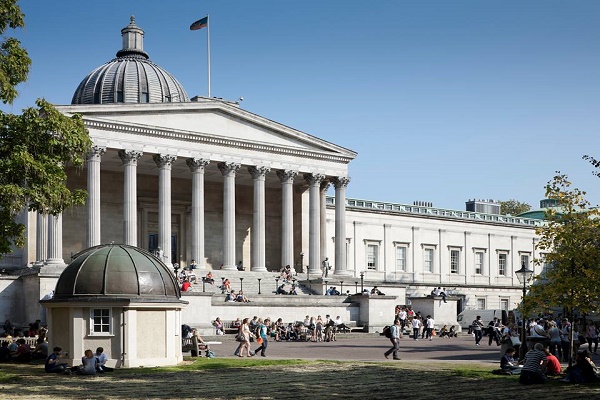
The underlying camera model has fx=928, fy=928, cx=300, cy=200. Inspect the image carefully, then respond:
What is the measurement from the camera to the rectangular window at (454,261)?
92875mm

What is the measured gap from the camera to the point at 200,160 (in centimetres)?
6606

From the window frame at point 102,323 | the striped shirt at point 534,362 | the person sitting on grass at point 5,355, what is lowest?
the person sitting on grass at point 5,355

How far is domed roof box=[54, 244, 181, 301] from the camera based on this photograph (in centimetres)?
3206

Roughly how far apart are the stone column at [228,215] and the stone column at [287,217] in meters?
4.49

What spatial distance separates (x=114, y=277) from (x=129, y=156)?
A: 3124 centimetres

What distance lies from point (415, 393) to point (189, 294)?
27.8m

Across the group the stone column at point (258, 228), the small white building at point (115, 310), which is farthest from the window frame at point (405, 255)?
the small white building at point (115, 310)

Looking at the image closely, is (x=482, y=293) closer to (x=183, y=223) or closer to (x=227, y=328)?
(x=183, y=223)

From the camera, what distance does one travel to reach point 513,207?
422 ft

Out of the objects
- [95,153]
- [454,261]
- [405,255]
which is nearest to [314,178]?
[95,153]

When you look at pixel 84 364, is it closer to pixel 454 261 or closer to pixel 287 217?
pixel 287 217

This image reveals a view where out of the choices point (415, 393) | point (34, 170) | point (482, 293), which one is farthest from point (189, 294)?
point (482, 293)

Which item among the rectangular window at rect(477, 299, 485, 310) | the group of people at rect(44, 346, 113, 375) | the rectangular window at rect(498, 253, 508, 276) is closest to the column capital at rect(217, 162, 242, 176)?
the rectangular window at rect(477, 299, 485, 310)

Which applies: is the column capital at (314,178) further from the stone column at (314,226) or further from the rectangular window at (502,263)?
the rectangular window at (502,263)
